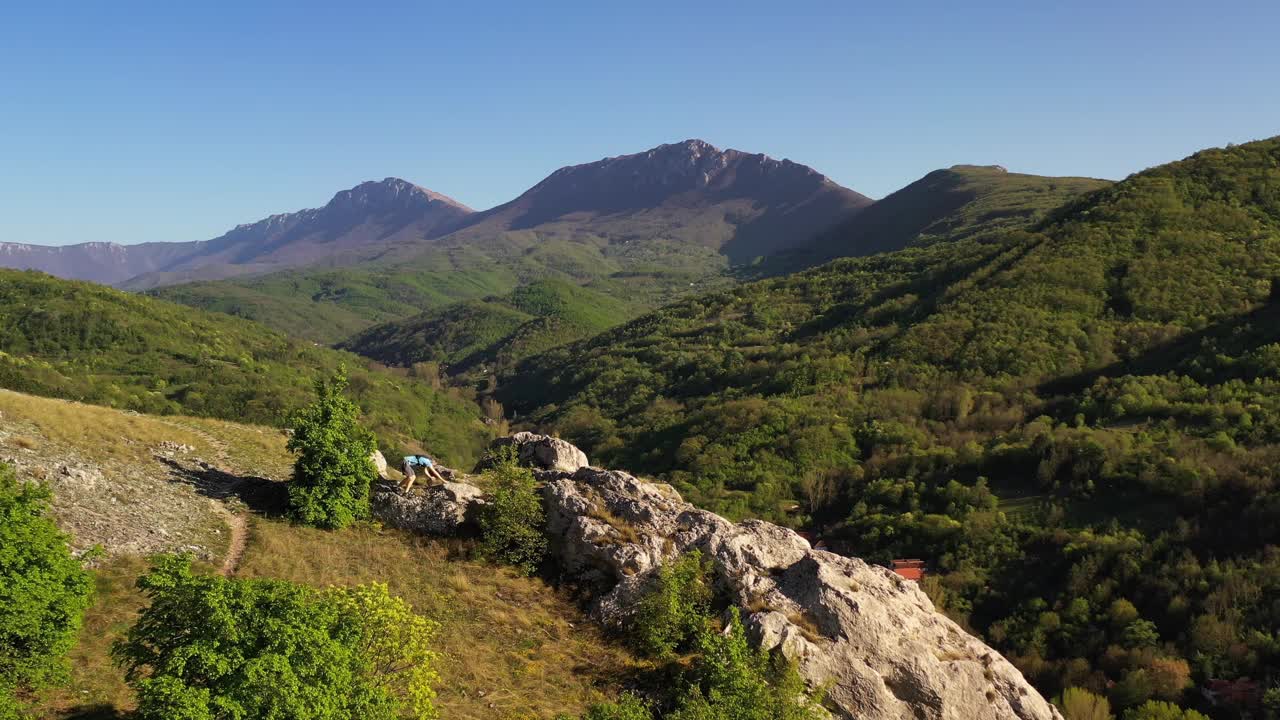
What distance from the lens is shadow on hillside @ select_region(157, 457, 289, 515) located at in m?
29.8

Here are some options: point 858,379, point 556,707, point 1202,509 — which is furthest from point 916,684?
point 858,379

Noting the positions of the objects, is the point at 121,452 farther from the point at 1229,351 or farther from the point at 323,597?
the point at 1229,351

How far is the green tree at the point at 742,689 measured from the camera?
1662cm

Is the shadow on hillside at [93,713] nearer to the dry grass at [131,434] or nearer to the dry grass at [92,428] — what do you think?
the dry grass at [131,434]

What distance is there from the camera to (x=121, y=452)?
3053cm

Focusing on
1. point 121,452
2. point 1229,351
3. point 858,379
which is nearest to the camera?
point 121,452

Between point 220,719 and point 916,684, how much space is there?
1814 centimetres

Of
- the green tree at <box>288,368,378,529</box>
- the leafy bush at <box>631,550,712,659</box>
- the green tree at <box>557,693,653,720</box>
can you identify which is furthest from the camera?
the green tree at <box>288,368,378,529</box>

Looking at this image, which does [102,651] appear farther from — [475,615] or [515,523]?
[515,523]

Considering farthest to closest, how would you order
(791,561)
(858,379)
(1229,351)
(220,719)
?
(858,379) < (1229,351) < (791,561) < (220,719)

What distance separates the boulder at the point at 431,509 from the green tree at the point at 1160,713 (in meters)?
27.5

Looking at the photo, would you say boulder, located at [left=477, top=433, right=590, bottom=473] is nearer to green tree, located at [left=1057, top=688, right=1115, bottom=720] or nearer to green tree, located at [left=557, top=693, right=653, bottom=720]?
green tree, located at [left=557, top=693, right=653, bottom=720]

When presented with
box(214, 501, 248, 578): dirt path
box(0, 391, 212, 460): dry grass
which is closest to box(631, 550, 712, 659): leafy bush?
box(214, 501, 248, 578): dirt path

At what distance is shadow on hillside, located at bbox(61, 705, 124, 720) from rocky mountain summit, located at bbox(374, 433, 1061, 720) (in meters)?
13.7
